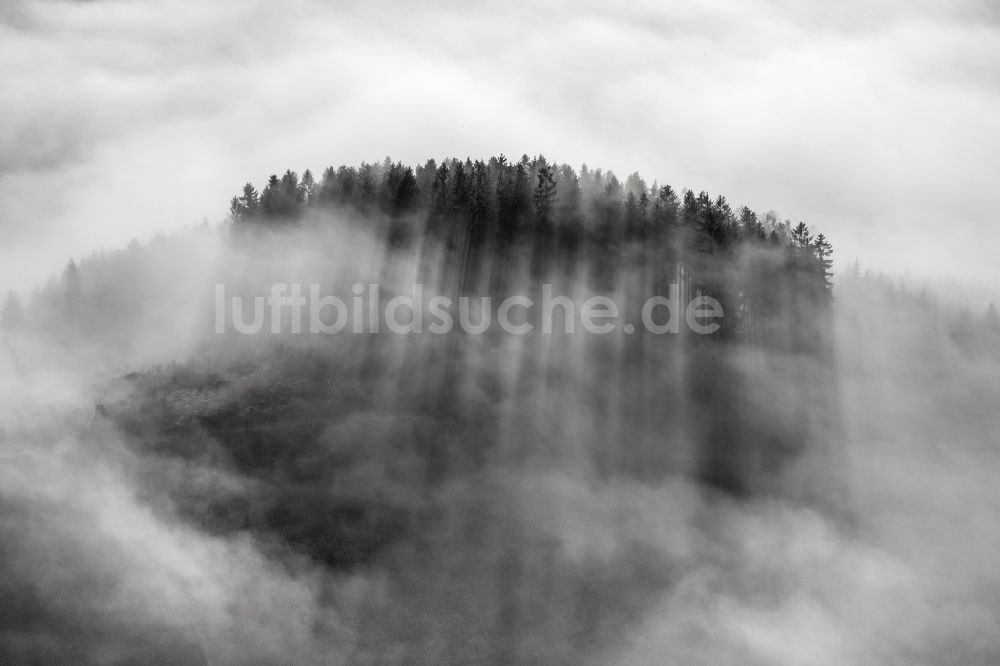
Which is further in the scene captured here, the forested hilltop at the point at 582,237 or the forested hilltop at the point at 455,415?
the forested hilltop at the point at 582,237

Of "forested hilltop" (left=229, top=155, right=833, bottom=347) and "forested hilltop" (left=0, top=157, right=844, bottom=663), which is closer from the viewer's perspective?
"forested hilltop" (left=0, top=157, right=844, bottom=663)

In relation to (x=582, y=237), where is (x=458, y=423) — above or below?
below

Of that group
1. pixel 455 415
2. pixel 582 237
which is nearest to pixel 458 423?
pixel 455 415

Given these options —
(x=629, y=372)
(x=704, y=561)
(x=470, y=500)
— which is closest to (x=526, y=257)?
(x=629, y=372)

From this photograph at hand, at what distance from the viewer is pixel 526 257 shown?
3863 inches

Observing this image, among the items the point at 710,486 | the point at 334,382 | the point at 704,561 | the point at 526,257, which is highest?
the point at 526,257

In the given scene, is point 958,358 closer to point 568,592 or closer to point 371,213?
point 568,592

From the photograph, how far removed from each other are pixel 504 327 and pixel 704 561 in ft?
106

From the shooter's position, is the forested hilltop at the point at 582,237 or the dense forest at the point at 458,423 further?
the forested hilltop at the point at 582,237

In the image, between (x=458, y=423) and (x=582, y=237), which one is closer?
(x=458, y=423)

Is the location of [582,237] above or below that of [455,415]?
above

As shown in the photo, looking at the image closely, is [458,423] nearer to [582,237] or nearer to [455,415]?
[455,415]

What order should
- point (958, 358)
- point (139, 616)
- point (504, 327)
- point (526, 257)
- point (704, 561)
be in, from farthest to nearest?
point (958, 358)
point (526, 257)
point (504, 327)
point (704, 561)
point (139, 616)

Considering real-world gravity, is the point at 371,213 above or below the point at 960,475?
above
